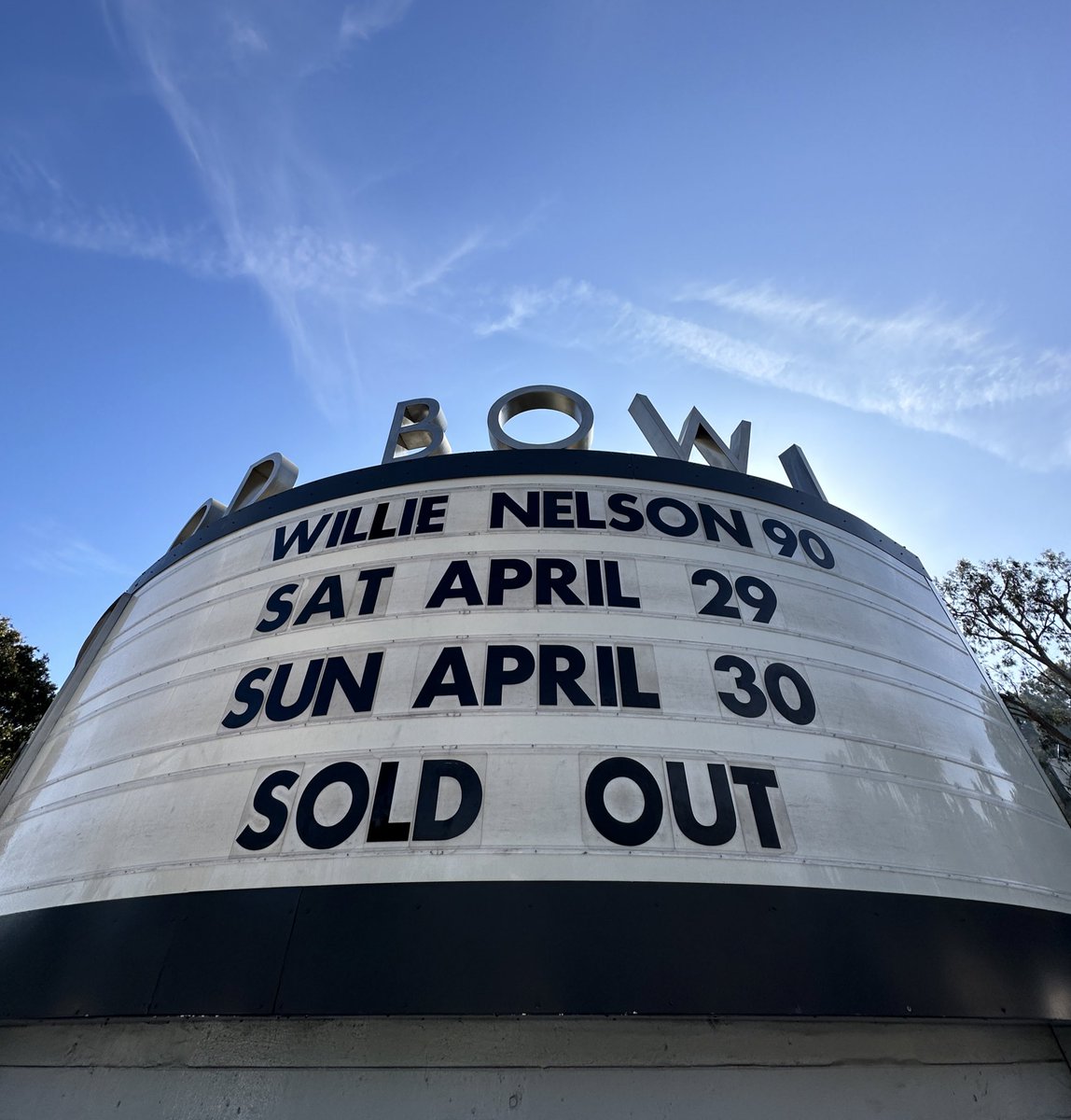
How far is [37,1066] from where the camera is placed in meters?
4.88

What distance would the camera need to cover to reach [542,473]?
771cm

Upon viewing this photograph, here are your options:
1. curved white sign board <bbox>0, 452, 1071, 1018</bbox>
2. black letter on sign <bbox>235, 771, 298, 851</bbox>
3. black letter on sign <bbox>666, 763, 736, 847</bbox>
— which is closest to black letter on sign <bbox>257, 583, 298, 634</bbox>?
curved white sign board <bbox>0, 452, 1071, 1018</bbox>

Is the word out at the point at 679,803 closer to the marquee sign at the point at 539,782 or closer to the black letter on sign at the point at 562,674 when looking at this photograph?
the marquee sign at the point at 539,782

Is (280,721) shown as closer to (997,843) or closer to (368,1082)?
(368,1082)

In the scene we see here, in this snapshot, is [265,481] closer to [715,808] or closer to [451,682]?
[451,682]

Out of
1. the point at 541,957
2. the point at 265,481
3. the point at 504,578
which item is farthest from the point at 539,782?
the point at 265,481

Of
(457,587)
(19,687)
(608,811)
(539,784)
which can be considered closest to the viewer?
(608,811)

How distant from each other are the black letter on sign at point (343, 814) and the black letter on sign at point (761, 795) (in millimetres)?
3002

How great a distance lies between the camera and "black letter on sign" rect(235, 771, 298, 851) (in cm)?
501

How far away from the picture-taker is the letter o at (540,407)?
28.3 feet

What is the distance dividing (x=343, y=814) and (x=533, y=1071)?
2187 millimetres

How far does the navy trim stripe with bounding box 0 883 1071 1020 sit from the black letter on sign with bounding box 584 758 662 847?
37cm

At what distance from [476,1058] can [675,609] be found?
3954mm

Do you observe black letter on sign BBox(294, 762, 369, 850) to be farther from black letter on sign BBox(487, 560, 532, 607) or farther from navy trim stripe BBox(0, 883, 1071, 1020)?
black letter on sign BBox(487, 560, 532, 607)
